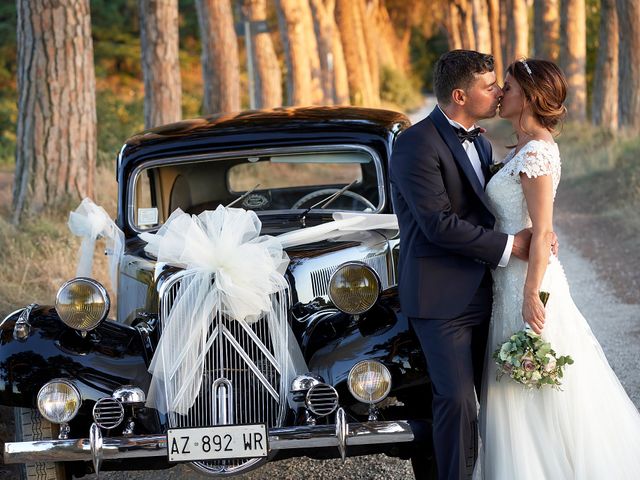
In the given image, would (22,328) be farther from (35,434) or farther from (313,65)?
(313,65)

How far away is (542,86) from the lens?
422cm

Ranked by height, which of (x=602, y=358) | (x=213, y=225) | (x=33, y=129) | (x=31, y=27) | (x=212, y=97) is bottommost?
(x=602, y=358)

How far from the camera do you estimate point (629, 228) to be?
1362 cm

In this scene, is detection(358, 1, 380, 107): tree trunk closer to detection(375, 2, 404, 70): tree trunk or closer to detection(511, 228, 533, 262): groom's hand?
detection(375, 2, 404, 70): tree trunk

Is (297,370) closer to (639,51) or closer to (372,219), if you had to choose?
(372,219)

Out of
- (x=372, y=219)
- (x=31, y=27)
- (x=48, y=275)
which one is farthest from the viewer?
(x=31, y=27)

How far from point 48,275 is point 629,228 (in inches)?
307

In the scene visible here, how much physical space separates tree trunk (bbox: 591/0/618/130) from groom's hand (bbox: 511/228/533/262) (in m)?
18.6

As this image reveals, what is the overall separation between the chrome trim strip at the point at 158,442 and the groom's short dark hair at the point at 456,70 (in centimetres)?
141

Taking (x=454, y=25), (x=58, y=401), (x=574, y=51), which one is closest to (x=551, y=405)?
(x=58, y=401)

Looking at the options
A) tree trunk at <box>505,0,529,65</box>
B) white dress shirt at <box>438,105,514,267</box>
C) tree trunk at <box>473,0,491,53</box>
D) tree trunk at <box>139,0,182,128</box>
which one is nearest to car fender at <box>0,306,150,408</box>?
white dress shirt at <box>438,105,514,267</box>

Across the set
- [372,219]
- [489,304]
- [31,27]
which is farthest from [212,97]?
[489,304]

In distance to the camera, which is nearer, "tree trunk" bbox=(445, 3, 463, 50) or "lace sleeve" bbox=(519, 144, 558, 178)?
"lace sleeve" bbox=(519, 144, 558, 178)

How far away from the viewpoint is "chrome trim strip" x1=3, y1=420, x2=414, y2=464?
437 cm
